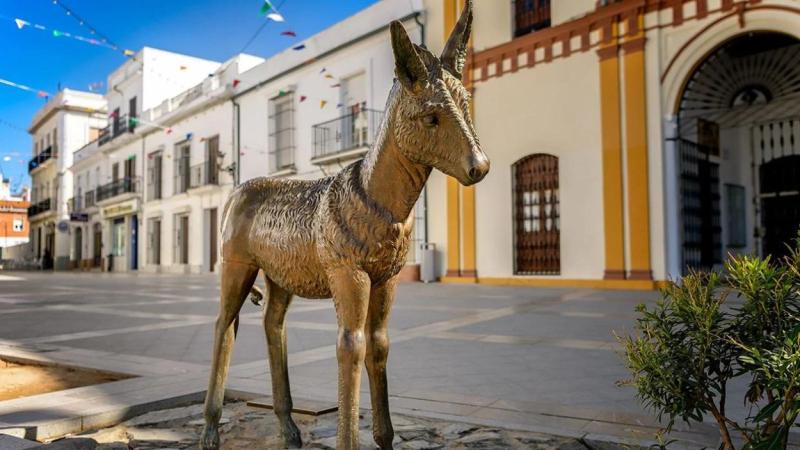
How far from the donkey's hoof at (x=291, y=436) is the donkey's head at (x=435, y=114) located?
1345 mm

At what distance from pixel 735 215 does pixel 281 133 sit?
13.3 metres

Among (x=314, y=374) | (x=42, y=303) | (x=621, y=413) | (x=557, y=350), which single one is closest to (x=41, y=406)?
(x=314, y=374)

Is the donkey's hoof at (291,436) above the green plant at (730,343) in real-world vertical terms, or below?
below

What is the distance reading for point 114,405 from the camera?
3.04m

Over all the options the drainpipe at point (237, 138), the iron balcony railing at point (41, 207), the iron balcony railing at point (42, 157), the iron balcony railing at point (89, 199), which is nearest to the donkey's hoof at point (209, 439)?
the drainpipe at point (237, 138)

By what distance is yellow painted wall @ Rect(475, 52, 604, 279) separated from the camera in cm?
1140

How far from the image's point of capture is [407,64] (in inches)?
69.4

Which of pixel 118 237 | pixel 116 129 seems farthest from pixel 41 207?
pixel 116 129

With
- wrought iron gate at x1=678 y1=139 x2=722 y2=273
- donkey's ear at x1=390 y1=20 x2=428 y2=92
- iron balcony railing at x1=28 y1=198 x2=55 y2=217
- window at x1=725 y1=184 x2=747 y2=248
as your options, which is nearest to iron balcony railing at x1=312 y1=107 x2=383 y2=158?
wrought iron gate at x1=678 y1=139 x2=722 y2=273

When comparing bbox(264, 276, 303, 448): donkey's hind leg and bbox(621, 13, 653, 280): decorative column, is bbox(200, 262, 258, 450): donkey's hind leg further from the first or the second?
bbox(621, 13, 653, 280): decorative column

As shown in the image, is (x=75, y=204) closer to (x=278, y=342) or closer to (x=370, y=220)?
(x=278, y=342)

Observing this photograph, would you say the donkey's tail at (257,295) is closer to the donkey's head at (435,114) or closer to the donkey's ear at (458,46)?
the donkey's head at (435,114)

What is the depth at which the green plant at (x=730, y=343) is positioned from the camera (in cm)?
147

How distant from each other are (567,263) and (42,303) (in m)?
9.60
